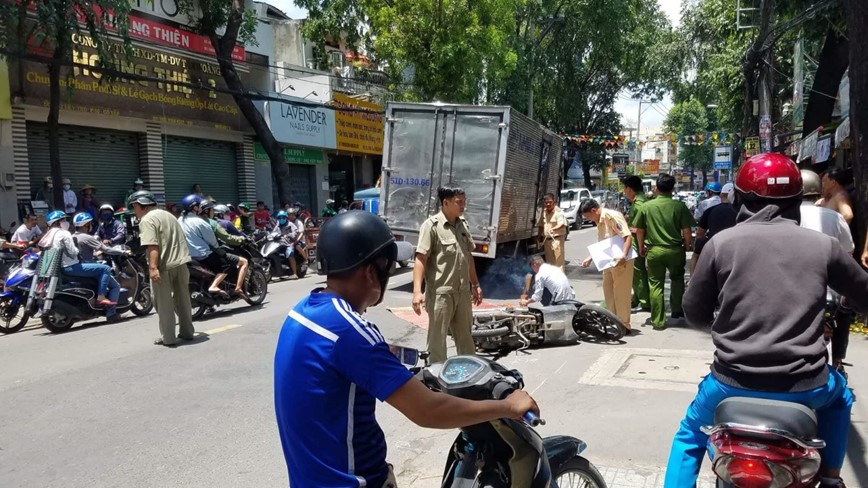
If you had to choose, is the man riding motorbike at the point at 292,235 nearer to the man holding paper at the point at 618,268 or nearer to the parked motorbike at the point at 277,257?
the parked motorbike at the point at 277,257

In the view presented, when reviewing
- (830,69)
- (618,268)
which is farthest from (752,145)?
(618,268)

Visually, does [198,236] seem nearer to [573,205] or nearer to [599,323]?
[599,323]

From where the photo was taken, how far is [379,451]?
2.01m

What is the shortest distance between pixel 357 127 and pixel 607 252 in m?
18.7

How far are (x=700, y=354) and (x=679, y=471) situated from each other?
4.14 meters

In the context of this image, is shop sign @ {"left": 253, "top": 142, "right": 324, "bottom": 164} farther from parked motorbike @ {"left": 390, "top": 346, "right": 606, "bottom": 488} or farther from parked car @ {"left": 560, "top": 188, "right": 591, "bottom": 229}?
parked motorbike @ {"left": 390, "top": 346, "right": 606, "bottom": 488}

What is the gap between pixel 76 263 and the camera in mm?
9141

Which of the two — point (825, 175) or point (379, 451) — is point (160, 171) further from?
point (379, 451)

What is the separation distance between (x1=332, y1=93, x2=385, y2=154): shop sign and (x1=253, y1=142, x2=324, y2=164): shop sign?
2.90 ft

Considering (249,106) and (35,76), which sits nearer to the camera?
(35,76)

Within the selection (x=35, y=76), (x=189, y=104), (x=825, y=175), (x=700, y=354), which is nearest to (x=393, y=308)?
(x=700, y=354)

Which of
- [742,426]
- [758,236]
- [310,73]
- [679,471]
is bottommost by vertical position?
[679,471]

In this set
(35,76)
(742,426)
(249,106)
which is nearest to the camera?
(742,426)

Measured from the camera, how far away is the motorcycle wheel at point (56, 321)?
8.75 meters
